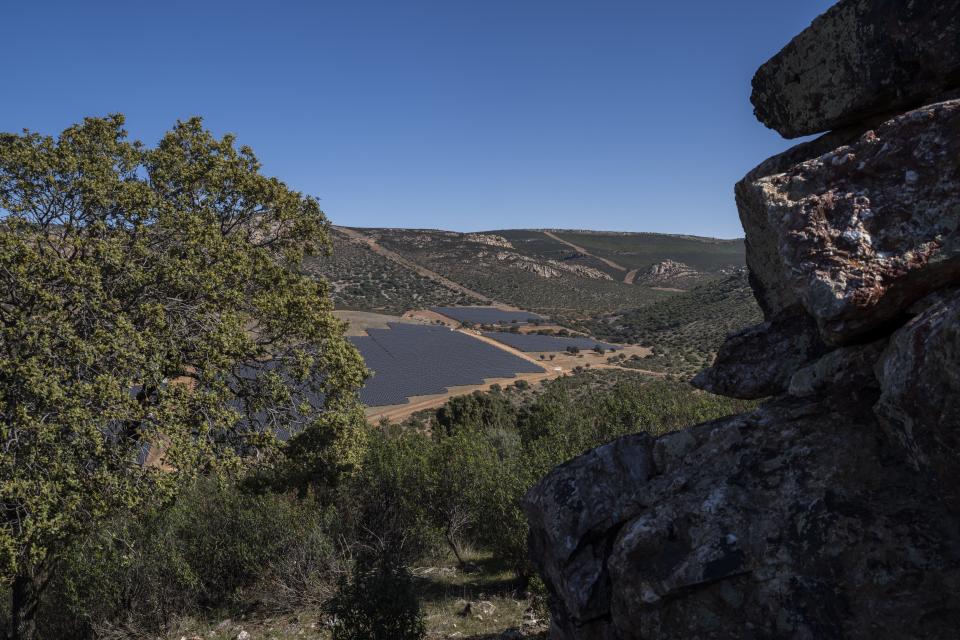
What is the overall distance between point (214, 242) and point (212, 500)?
9334mm

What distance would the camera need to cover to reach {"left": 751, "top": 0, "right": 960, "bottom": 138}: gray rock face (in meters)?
5.86

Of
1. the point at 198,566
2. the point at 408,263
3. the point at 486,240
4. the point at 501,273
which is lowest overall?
the point at 198,566

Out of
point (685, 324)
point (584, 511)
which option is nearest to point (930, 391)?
point (584, 511)

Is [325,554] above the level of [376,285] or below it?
below

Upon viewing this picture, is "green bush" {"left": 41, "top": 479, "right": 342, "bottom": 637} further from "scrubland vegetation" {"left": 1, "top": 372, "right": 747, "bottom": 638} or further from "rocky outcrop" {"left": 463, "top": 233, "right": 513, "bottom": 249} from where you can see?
"rocky outcrop" {"left": 463, "top": 233, "right": 513, "bottom": 249}

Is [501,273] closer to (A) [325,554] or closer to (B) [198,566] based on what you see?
(A) [325,554]

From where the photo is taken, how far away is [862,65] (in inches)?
255

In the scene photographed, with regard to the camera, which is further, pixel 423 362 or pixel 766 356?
pixel 423 362

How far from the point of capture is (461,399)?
37875 mm

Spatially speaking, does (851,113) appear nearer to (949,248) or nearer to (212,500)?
(949,248)

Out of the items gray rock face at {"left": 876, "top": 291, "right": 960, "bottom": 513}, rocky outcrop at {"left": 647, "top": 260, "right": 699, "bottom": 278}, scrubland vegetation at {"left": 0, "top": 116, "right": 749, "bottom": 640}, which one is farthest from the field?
gray rock face at {"left": 876, "top": 291, "right": 960, "bottom": 513}

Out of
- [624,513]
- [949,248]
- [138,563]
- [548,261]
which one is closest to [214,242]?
[138,563]

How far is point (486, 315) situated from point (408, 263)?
44332 mm

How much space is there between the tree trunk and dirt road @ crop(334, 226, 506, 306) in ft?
365
